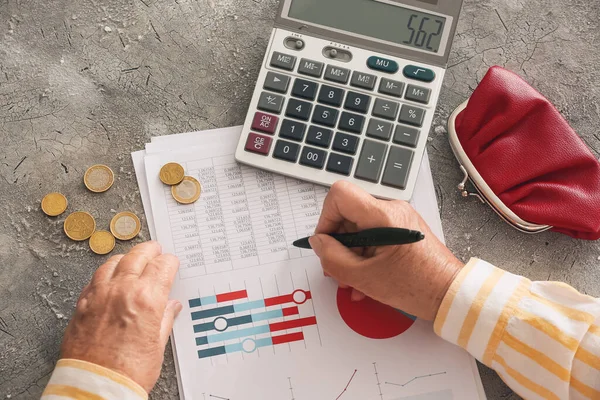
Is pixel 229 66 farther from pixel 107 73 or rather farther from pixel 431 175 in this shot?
pixel 431 175

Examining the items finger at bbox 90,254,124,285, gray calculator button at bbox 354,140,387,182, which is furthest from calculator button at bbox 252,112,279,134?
finger at bbox 90,254,124,285

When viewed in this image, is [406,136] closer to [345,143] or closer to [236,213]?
[345,143]

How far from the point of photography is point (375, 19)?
0.69 metres

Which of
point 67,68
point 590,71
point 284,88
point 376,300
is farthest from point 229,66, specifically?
point 590,71

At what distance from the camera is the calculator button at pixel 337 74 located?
0.68 metres

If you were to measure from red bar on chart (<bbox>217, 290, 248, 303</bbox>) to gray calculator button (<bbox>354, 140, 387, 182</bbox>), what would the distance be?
0.18 m

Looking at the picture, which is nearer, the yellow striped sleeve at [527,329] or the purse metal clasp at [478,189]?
the yellow striped sleeve at [527,329]

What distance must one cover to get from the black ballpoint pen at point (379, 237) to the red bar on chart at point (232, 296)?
117 millimetres

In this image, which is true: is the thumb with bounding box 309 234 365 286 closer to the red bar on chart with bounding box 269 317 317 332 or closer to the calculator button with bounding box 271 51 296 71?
the red bar on chart with bounding box 269 317 317 332

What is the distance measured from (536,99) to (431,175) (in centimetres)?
14

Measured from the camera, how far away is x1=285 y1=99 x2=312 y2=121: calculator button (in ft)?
2.19

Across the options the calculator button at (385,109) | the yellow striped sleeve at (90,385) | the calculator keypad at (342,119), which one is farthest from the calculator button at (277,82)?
the yellow striped sleeve at (90,385)

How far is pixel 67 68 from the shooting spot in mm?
718

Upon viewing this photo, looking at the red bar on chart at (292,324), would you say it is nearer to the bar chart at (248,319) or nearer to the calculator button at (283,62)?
the bar chart at (248,319)
